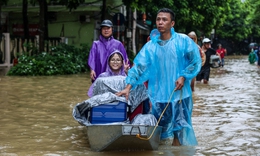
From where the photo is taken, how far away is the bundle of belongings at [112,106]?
262 inches

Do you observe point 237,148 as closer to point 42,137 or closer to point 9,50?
point 42,137

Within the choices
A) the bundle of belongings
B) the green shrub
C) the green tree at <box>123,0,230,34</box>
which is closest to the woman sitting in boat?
the bundle of belongings

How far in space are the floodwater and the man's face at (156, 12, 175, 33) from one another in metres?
1.47

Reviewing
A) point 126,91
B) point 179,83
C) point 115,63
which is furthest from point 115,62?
point 179,83

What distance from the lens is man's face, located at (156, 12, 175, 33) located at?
6.76 metres

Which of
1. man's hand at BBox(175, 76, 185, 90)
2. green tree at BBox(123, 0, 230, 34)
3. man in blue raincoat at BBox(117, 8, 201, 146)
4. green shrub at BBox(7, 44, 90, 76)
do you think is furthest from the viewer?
green tree at BBox(123, 0, 230, 34)

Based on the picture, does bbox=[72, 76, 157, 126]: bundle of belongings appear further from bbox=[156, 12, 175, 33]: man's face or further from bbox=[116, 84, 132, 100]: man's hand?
bbox=[156, 12, 175, 33]: man's face

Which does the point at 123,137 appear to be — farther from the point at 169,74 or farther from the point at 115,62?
the point at 115,62

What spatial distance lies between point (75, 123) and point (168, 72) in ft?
8.95

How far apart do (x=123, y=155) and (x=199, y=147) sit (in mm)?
1124

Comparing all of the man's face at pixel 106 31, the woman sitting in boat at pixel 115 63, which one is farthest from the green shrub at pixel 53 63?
the woman sitting in boat at pixel 115 63

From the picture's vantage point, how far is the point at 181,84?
6.65 metres

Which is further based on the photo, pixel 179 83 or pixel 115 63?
pixel 115 63

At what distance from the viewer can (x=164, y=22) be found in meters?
6.78
